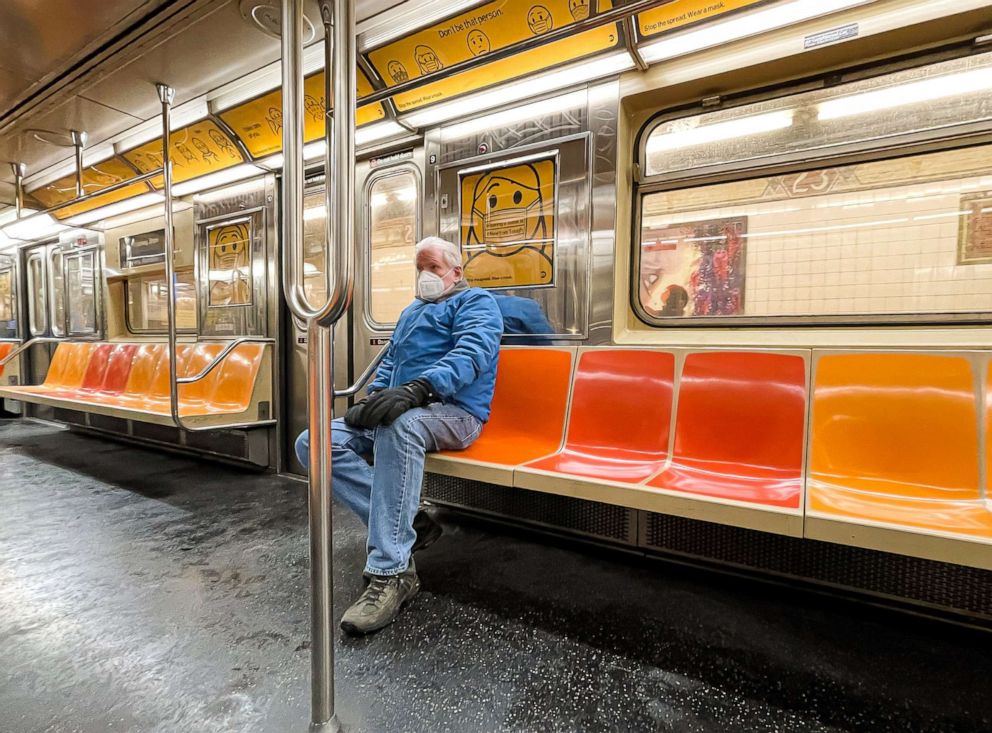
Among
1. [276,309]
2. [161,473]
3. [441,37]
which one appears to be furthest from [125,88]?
[161,473]

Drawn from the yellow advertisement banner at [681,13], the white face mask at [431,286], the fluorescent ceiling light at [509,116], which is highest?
the yellow advertisement banner at [681,13]

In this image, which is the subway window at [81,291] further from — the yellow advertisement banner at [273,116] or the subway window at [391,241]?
the subway window at [391,241]

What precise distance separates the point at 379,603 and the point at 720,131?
7.91 feet

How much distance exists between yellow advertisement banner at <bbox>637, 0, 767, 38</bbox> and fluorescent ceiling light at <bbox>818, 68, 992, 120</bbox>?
544 mm

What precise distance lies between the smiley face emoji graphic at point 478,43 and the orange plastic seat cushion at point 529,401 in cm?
143

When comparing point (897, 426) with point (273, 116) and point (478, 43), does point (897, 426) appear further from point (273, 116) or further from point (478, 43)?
point (273, 116)

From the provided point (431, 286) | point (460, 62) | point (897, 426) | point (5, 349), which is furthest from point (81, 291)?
point (897, 426)

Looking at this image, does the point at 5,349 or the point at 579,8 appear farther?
the point at 5,349

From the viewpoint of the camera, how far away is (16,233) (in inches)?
225

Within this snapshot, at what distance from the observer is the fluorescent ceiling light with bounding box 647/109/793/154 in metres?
2.06

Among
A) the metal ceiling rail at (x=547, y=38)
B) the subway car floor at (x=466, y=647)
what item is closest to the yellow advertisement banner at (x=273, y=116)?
the metal ceiling rail at (x=547, y=38)

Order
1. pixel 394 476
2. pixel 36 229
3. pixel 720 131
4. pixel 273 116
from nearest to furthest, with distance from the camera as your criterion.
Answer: pixel 394 476 → pixel 720 131 → pixel 273 116 → pixel 36 229

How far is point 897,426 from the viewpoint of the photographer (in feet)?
5.35

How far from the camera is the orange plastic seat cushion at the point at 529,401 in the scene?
2.22m
